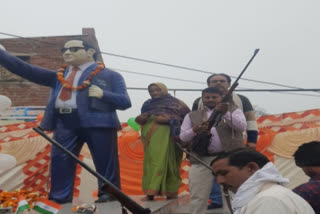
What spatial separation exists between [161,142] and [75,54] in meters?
1.42

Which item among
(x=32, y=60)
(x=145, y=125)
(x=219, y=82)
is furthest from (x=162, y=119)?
(x=32, y=60)

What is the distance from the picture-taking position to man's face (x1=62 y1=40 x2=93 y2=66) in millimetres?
3932

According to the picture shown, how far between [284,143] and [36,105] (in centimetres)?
687

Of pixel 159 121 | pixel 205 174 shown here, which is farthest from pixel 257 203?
pixel 159 121

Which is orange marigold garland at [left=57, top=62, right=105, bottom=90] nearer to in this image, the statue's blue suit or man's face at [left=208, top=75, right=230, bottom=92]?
the statue's blue suit

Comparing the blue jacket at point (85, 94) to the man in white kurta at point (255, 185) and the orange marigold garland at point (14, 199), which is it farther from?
the man in white kurta at point (255, 185)

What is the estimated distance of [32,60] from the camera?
35.5 ft

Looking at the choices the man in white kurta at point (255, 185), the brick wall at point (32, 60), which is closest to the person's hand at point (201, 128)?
the man in white kurta at point (255, 185)

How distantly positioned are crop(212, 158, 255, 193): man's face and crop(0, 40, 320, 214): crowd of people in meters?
0.96

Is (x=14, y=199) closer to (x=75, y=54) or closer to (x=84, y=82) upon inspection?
(x=84, y=82)

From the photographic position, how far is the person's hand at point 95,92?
372cm

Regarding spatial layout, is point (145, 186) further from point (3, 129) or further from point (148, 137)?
point (3, 129)

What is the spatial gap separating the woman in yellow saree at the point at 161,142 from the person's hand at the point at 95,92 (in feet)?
2.91

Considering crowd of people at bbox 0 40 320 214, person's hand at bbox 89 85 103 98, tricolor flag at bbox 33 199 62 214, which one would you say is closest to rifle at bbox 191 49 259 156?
crowd of people at bbox 0 40 320 214
